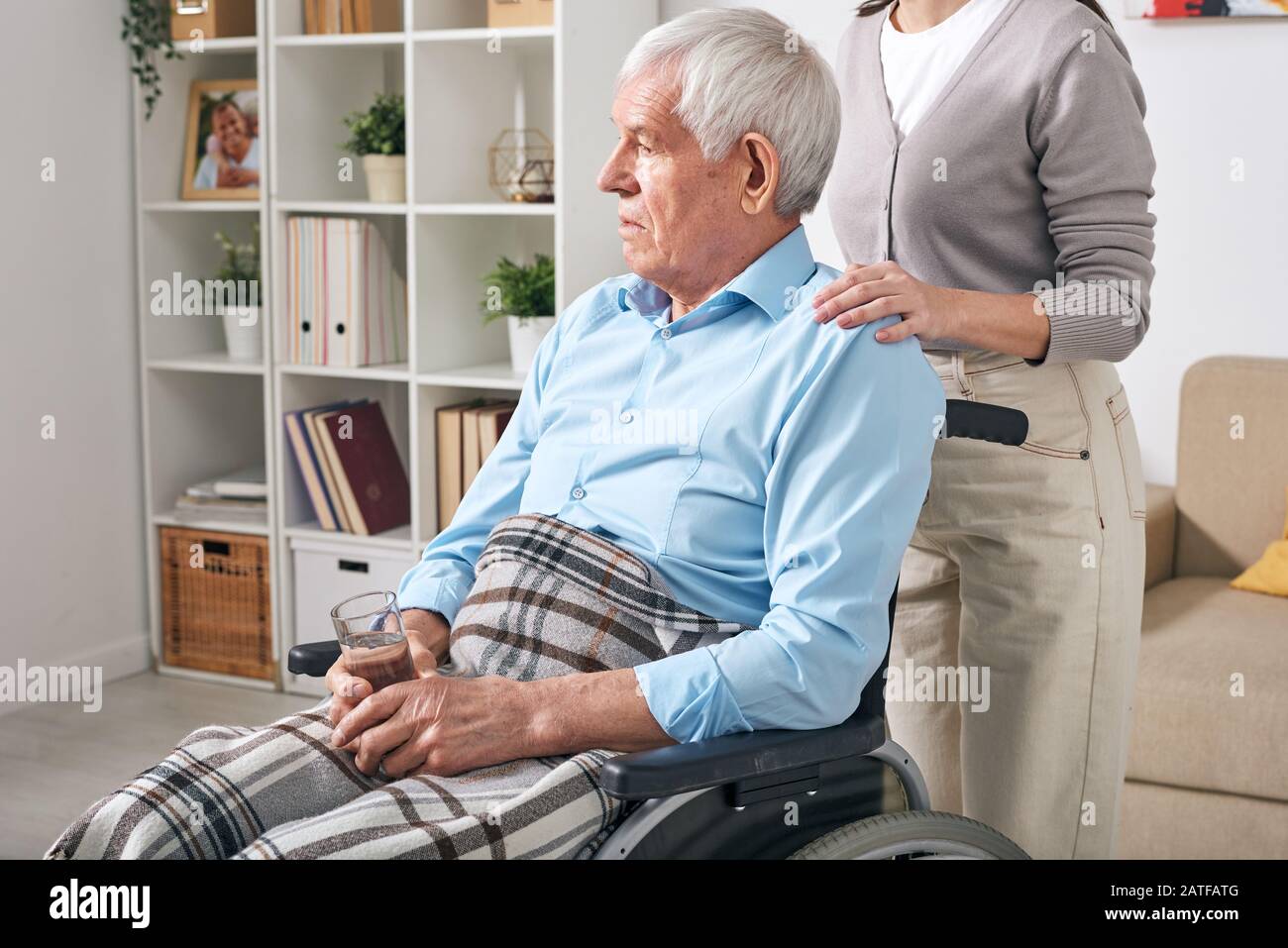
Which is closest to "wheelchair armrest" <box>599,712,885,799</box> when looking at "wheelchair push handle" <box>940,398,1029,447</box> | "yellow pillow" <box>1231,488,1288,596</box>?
"wheelchair push handle" <box>940,398,1029,447</box>

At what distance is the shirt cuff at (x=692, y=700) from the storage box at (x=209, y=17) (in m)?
2.57

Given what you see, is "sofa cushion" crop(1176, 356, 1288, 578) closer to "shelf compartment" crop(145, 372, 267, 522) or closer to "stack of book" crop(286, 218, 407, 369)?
"stack of book" crop(286, 218, 407, 369)

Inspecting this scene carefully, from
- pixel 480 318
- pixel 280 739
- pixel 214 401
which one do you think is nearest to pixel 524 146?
pixel 480 318

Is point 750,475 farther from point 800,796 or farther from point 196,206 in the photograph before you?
point 196,206

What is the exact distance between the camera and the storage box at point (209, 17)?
327cm

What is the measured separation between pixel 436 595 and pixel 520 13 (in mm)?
1820

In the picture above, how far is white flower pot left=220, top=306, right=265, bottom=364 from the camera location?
3.42m

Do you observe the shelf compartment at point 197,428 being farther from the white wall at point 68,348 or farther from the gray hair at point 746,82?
the gray hair at point 746,82

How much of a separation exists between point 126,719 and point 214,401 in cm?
89

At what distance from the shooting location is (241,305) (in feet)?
11.4

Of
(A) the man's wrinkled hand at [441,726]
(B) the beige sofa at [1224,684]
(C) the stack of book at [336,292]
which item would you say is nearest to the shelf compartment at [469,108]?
(C) the stack of book at [336,292]

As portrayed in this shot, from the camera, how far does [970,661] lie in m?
1.65

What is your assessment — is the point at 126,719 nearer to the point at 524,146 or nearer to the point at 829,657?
the point at 524,146

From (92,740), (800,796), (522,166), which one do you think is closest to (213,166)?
(522,166)
